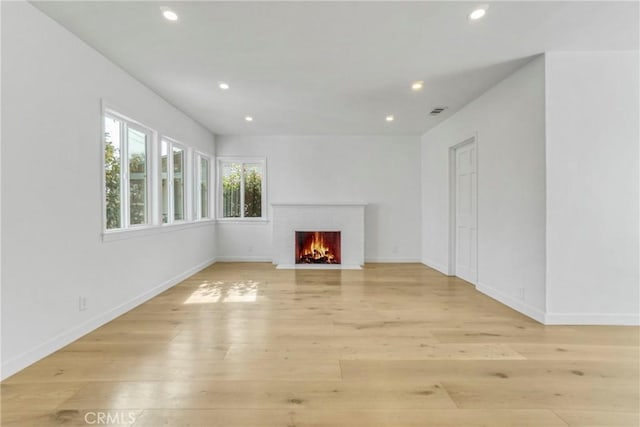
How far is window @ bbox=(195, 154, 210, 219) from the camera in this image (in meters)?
5.87

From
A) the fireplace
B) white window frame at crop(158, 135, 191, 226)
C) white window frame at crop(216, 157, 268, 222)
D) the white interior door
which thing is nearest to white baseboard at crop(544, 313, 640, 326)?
the white interior door

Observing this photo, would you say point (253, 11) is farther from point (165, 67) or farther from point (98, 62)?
point (98, 62)

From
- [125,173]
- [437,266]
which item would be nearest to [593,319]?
[437,266]

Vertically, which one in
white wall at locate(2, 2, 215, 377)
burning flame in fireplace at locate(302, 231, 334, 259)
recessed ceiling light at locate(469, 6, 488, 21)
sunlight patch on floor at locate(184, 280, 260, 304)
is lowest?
sunlight patch on floor at locate(184, 280, 260, 304)

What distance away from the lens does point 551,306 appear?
3078 millimetres

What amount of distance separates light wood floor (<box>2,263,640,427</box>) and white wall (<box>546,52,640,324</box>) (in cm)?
35

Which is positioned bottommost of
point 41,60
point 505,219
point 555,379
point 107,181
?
point 555,379

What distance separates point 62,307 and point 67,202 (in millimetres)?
867

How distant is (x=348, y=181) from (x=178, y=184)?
3.32 m

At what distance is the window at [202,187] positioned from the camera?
5.87 meters

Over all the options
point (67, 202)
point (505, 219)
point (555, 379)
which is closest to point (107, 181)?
point (67, 202)

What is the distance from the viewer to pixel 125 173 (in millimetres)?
3566

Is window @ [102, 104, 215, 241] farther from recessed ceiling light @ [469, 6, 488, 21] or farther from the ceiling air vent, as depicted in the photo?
the ceiling air vent

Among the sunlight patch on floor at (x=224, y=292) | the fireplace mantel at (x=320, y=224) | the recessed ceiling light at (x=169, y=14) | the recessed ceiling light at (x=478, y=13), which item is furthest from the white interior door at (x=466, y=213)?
the recessed ceiling light at (x=169, y=14)
